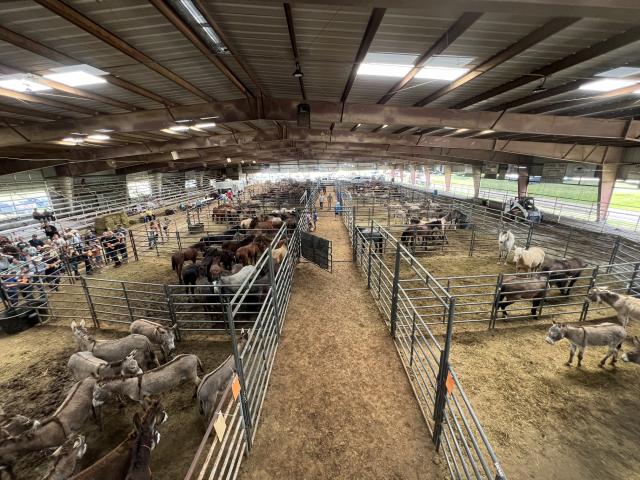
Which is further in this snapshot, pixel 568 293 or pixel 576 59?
pixel 568 293

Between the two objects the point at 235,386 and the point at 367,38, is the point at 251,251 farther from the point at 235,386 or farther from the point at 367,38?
the point at 367,38

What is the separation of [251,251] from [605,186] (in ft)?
55.3

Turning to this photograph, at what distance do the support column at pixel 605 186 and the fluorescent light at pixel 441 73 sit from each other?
507 inches

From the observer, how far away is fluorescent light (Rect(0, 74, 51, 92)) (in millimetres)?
4246

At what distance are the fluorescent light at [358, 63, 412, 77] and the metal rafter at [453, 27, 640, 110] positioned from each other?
7.10 ft

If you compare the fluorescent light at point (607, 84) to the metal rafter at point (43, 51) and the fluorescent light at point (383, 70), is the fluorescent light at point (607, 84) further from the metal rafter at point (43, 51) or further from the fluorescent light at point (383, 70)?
the metal rafter at point (43, 51)

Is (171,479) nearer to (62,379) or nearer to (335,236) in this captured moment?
(62,379)

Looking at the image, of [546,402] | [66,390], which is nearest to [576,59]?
[546,402]

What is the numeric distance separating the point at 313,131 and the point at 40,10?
31.3 feet

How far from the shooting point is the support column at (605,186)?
1253 cm

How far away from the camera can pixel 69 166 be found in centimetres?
1547

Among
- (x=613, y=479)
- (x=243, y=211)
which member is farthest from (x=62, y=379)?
(x=243, y=211)

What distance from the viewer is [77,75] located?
4.48 m

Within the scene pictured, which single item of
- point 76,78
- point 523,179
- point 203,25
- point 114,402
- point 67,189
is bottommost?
point 114,402
